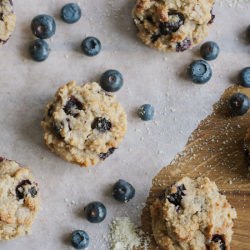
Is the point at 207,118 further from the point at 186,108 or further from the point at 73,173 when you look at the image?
the point at 73,173

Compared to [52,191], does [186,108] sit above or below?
above

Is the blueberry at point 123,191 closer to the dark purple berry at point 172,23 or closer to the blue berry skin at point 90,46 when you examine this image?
the blue berry skin at point 90,46

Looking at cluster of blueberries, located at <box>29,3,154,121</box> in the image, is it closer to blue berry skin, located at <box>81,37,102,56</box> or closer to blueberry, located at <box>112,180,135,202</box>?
blue berry skin, located at <box>81,37,102,56</box>

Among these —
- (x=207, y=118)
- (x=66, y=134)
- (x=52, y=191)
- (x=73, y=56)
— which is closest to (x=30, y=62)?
(x=73, y=56)

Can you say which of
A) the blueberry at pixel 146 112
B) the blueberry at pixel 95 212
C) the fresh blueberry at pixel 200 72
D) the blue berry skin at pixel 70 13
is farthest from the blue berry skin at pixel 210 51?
the blueberry at pixel 95 212

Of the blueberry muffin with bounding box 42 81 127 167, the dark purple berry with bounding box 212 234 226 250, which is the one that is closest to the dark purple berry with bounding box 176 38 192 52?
the blueberry muffin with bounding box 42 81 127 167

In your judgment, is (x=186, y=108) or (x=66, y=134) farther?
(x=186, y=108)
